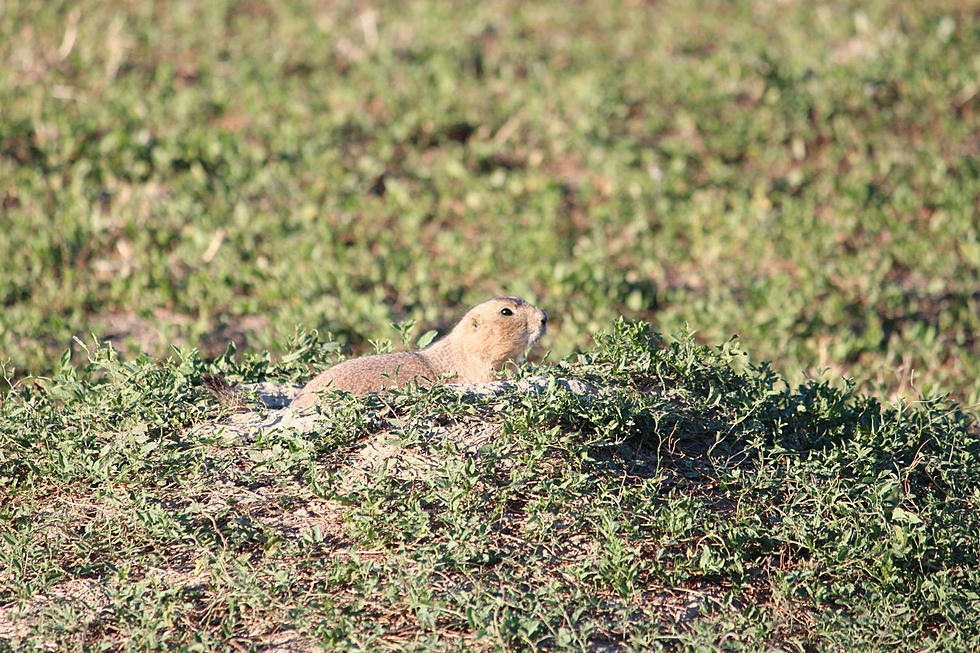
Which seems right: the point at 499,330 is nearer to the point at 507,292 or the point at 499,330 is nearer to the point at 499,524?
the point at 499,524

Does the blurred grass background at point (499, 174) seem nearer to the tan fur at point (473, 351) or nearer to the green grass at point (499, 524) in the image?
the tan fur at point (473, 351)

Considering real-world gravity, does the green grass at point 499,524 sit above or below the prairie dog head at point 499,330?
below

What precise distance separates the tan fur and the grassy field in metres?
0.42

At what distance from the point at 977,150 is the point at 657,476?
256 inches

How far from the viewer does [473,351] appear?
513 centimetres

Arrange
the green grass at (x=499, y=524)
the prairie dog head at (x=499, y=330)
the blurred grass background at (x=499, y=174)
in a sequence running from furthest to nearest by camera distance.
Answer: the blurred grass background at (x=499, y=174), the prairie dog head at (x=499, y=330), the green grass at (x=499, y=524)

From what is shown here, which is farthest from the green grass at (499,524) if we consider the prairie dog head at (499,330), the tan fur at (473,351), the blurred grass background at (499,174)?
the blurred grass background at (499,174)

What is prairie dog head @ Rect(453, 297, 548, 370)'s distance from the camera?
5.14m

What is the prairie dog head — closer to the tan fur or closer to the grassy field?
the tan fur

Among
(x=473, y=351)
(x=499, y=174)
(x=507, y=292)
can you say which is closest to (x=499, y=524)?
(x=473, y=351)

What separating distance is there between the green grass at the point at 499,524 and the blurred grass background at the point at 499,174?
6.42ft

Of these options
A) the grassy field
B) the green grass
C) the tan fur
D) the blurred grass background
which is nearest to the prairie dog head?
the tan fur

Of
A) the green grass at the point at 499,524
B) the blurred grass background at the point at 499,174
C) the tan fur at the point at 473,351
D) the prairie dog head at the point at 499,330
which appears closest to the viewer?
the green grass at the point at 499,524

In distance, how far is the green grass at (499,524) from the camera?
3568 millimetres
